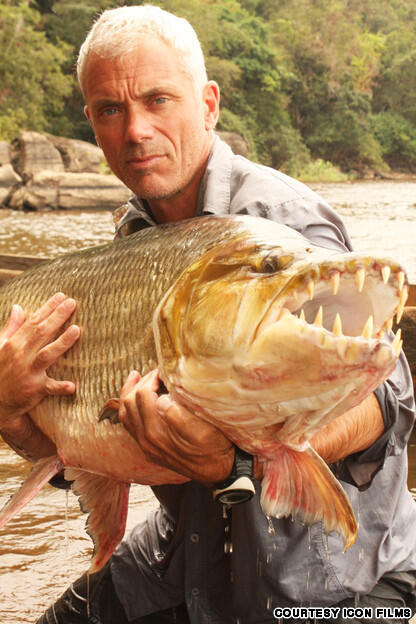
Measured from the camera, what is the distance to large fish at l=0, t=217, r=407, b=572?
1.35 metres

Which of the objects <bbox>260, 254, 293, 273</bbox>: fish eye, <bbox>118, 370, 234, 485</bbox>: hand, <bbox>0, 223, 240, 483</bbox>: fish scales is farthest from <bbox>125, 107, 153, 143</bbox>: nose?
<bbox>260, 254, 293, 273</bbox>: fish eye

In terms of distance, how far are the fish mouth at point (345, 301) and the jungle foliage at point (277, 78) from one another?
98.5 ft

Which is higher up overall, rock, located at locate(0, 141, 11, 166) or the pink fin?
the pink fin

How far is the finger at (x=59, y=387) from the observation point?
209cm

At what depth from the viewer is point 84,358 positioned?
2.06 metres

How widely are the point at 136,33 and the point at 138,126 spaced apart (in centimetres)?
28

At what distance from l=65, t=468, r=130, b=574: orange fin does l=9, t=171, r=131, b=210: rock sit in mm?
19191

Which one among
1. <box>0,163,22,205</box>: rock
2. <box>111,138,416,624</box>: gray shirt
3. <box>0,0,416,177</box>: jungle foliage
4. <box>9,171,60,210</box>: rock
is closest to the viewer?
<box>111,138,416,624</box>: gray shirt

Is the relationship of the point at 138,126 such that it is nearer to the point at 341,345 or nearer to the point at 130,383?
the point at 130,383

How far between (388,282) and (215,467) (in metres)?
0.63

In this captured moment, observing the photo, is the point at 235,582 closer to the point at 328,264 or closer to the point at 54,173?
the point at 328,264

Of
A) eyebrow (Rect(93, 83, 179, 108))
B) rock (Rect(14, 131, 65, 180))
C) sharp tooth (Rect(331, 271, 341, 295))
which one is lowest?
rock (Rect(14, 131, 65, 180))

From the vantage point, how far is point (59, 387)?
6.93 ft

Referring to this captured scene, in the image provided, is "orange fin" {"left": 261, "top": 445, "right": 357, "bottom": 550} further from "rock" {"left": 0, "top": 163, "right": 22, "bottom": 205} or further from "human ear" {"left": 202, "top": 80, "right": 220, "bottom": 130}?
"rock" {"left": 0, "top": 163, "right": 22, "bottom": 205}
